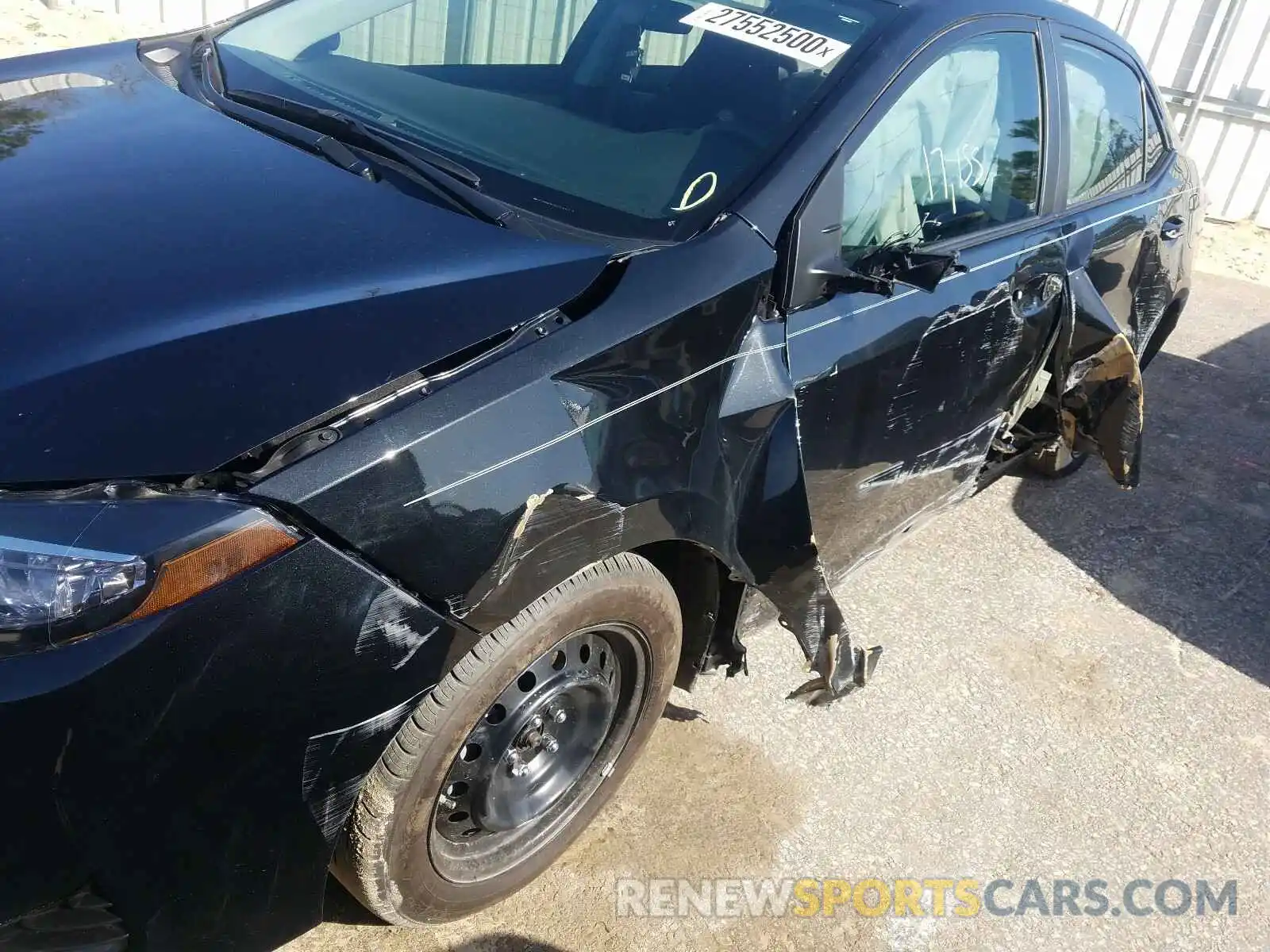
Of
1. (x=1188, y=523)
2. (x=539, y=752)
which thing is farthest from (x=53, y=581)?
(x=1188, y=523)

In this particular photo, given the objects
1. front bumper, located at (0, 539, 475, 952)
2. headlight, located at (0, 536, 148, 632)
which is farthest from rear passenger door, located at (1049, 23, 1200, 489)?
headlight, located at (0, 536, 148, 632)

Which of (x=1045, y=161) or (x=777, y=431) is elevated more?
(x=1045, y=161)

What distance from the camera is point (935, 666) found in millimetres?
3131

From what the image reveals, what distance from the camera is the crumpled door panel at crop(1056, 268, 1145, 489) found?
3.11 metres

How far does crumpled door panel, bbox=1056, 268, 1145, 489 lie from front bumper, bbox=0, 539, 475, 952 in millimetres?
2319

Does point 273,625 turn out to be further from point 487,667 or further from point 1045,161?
point 1045,161

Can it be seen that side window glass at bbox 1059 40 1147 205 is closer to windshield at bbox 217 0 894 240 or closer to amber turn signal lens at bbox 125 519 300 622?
windshield at bbox 217 0 894 240

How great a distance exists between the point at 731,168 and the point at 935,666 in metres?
1.75

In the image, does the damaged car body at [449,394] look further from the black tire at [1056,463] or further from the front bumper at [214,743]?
the black tire at [1056,463]

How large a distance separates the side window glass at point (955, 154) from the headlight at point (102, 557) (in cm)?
145

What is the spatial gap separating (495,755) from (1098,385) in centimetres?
256

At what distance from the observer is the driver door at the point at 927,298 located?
2203 mm

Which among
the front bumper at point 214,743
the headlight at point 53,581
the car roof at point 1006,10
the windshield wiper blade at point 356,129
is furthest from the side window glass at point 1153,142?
the headlight at point 53,581

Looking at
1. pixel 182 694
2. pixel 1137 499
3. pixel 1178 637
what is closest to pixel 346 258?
pixel 182 694
